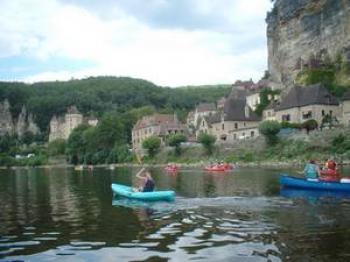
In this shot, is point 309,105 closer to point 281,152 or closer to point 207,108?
point 281,152

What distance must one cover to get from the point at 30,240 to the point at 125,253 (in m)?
4.45

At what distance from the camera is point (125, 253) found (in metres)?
15.6

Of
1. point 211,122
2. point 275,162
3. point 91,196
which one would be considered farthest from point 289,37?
point 91,196

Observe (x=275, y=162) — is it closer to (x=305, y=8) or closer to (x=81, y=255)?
(x=305, y=8)

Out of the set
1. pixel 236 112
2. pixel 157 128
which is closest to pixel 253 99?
pixel 236 112

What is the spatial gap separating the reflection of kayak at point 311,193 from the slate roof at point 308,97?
51.6 metres

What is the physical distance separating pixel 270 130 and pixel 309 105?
9884 millimetres

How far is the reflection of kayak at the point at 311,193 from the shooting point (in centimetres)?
3050

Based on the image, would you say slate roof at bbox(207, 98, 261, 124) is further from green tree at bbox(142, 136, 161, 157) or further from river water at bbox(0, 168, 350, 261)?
river water at bbox(0, 168, 350, 261)

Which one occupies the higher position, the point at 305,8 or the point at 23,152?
the point at 305,8

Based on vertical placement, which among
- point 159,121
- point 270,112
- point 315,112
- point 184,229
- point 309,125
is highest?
point 159,121

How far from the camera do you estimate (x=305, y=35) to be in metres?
106

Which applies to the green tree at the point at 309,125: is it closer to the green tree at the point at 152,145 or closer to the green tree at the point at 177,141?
the green tree at the point at 177,141

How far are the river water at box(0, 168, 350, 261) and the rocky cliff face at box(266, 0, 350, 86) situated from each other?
72910 mm
